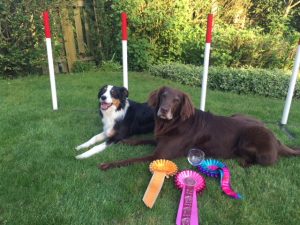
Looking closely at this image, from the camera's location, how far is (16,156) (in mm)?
3906

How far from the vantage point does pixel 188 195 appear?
10.0 ft

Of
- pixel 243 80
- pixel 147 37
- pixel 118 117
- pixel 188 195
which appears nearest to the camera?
pixel 188 195

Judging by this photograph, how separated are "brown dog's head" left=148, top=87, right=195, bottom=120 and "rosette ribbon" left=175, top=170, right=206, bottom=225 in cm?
67

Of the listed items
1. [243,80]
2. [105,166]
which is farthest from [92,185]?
[243,80]

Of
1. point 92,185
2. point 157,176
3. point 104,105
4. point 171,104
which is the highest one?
point 171,104

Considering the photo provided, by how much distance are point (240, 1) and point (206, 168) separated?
8.24m

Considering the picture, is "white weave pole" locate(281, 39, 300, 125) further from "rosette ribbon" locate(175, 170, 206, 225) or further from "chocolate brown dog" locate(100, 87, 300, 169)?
"rosette ribbon" locate(175, 170, 206, 225)

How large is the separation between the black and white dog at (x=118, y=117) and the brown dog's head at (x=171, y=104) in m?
0.79

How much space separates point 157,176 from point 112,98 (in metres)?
1.46

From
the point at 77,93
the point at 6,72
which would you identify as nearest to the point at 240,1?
the point at 77,93

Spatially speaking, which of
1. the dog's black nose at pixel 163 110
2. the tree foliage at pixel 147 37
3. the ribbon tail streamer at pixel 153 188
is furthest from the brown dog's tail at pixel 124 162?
the tree foliage at pixel 147 37

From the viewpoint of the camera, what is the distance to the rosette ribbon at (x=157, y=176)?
9.93ft

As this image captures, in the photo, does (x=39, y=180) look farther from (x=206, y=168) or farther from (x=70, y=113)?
(x=70, y=113)

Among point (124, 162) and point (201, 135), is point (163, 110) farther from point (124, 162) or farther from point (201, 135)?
point (124, 162)
